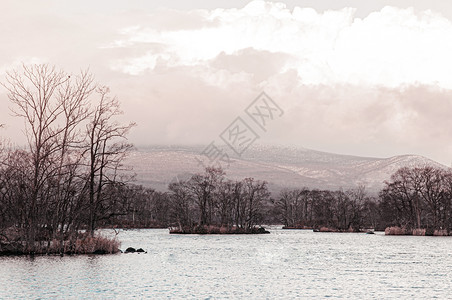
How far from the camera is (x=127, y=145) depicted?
185ft

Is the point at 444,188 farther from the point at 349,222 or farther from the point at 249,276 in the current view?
the point at 249,276

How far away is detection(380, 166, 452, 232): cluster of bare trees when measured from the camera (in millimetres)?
107812

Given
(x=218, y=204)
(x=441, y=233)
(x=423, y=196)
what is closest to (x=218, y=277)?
(x=441, y=233)

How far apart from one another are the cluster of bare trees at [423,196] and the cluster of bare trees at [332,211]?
773 inches

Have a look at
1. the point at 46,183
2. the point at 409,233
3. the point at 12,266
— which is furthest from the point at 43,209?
the point at 409,233

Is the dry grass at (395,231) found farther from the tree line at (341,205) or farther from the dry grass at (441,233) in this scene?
the dry grass at (441,233)

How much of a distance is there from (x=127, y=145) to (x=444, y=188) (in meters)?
75.9

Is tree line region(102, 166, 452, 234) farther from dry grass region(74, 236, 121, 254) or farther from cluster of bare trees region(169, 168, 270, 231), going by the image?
dry grass region(74, 236, 121, 254)

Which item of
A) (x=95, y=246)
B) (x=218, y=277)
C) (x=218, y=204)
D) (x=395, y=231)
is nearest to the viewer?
(x=218, y=277)

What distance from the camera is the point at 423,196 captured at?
10894cm

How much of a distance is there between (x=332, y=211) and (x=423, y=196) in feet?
152

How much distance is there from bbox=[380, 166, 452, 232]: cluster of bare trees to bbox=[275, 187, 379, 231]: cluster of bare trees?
773 inches

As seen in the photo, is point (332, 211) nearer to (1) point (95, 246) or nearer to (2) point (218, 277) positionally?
(1) point (95, 246)

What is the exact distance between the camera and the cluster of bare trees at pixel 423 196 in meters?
108
